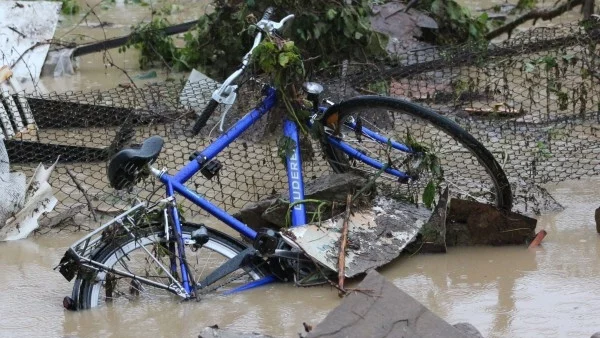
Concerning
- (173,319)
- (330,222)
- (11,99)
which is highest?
(11,99)

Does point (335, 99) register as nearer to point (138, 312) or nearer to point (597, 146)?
point (597, 146)

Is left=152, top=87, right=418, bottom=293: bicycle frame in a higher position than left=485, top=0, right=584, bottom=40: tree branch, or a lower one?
lower

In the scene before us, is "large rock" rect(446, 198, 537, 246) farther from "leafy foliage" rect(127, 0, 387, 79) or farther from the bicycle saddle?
"leafy foliage" rect(127, 0, 387, 79)

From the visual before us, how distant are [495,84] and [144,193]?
2526 millimetres

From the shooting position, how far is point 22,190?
19.0ft

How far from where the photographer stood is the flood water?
4340mm

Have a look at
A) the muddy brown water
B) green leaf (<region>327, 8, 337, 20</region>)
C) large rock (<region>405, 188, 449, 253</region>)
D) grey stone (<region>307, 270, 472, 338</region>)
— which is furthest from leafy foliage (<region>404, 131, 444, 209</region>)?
green leaf (<region>327, 8, 337, 20</region>)

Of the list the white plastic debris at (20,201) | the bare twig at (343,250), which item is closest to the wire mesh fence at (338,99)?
the white plastic debris at (20,201)

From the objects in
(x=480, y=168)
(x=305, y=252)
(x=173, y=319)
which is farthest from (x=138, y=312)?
(x=480, y=168)

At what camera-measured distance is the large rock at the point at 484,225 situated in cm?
504

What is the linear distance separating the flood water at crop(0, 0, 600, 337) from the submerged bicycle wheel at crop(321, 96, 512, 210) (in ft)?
1.18

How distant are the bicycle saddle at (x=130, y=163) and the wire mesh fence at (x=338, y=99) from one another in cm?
131

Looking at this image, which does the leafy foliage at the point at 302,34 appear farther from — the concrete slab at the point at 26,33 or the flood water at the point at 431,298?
the flood water at the point at 431,298

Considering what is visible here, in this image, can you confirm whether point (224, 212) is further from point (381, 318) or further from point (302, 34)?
point (302, 34)
